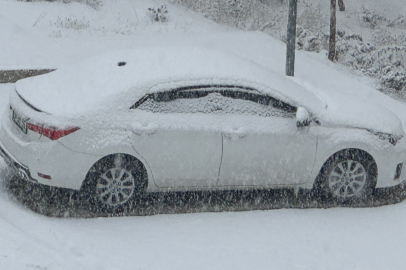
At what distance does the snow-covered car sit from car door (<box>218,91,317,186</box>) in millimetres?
11

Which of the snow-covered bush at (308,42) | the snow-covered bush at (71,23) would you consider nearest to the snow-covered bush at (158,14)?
the snow-covered bush at (71,23)

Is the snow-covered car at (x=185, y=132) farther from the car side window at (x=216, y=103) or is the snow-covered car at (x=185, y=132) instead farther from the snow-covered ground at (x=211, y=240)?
the snow-covered ground at (x=211, y=240)

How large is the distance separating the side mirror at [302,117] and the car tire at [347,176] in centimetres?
53

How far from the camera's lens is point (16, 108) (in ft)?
19.1

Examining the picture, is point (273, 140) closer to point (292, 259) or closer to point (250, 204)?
point (250, 204)

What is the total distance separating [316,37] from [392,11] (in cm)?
1079

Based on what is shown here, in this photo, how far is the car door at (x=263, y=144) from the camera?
6078 mm

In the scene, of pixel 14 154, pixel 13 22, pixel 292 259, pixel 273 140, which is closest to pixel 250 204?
pixel 273 140

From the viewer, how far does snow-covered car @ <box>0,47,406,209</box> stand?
5.59 m

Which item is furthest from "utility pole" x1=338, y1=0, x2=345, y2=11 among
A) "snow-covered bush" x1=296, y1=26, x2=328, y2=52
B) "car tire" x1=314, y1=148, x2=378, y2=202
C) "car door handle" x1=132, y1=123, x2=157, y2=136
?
"car door handle" x1=132, y1=123, x2=157, y2=136

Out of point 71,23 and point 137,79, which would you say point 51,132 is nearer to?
point 137,79

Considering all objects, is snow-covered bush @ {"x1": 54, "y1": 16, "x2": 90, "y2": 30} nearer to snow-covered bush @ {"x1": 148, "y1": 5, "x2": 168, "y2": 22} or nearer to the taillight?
snow-covered bush @ {"x1": 148, "y1": 5, "x2": 168, "y2": 22}

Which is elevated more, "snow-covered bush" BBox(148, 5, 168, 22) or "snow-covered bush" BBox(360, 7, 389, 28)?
"snow-covered bush" BBox(148, 5, 168, 22)

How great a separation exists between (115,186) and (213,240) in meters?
1.08
